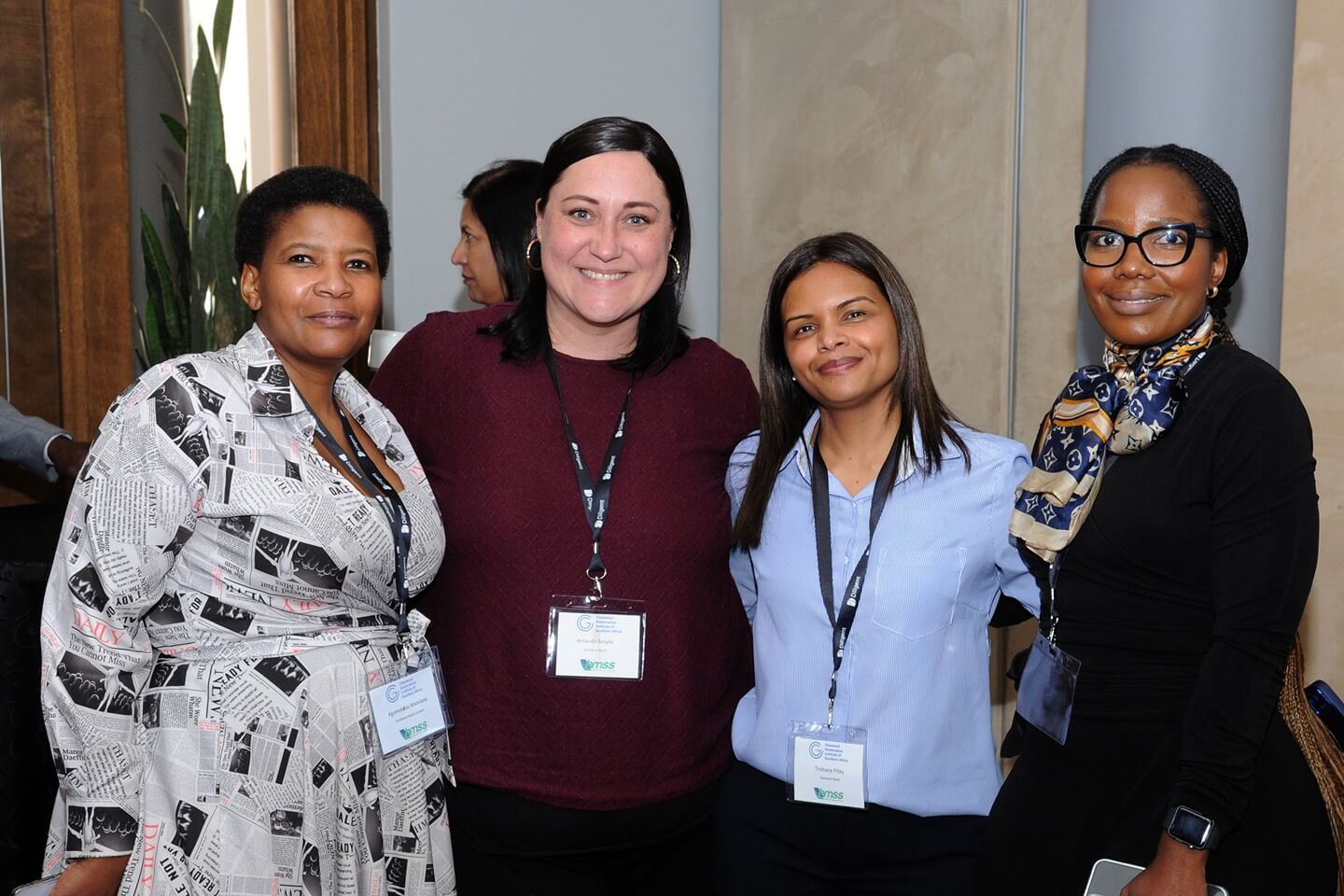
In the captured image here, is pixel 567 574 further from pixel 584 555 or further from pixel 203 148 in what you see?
pixel 203 148

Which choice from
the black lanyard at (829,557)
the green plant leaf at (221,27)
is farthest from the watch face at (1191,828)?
the green plant leaf at (221,27)

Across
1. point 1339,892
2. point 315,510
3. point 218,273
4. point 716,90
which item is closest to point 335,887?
point 315,510

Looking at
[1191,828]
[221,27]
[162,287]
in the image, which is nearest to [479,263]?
[162,287]

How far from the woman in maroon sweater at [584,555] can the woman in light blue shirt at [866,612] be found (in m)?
0.11

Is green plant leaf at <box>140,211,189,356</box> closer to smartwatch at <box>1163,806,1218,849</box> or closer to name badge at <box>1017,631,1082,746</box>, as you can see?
name badge at <box>1017,631,1082,746</box>

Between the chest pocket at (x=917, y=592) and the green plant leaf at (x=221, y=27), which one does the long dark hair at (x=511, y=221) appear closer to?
the green plant leaf at (x=221, y=27)

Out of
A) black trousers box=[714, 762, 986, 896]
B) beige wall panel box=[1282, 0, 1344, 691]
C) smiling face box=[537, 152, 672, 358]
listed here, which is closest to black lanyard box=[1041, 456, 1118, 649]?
black trousers box=[714, 762, 986, 896]

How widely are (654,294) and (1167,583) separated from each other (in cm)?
102

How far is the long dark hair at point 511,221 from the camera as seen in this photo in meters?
3.23

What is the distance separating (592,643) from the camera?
6.30 ft

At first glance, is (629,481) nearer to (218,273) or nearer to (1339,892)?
(1339,892)

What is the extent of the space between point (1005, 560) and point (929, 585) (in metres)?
0.15

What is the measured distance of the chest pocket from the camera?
6.14 ft

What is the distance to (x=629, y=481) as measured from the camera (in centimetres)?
202
